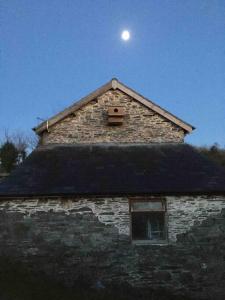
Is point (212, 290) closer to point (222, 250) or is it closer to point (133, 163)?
point (222, 250)

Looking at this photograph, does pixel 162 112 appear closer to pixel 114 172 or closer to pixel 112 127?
pixel 112 127

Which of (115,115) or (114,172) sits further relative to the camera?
(115,115)

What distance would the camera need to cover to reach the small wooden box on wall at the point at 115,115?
1641cm

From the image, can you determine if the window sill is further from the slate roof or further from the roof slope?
the roof slope

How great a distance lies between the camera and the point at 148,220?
1372 centimetres

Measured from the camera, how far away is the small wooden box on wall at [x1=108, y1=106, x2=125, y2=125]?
16406 mm

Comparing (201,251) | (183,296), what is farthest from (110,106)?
(183,296)

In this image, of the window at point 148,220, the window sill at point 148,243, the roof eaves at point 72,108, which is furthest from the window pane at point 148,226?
the roof eaves at point 72,108

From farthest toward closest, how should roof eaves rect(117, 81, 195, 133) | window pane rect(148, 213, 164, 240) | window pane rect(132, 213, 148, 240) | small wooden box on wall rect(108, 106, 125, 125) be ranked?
1. roof eaves rect(117, 81, 195, 133)
2. small wooden box on wall rect(108, 106, 125, 125)
3. window pane rect(132, 213, 148, 240)
4. window pane rect(148, 213, 164, 240)

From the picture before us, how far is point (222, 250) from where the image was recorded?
1280 centimetres

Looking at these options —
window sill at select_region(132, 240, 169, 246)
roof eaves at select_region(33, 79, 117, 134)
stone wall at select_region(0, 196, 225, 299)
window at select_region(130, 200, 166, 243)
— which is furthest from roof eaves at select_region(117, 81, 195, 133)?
window sill at select_region(132, 240, 169, 246)

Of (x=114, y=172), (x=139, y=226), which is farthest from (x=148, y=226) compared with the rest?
(x=114, y=172)

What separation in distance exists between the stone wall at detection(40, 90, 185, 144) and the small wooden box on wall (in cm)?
24

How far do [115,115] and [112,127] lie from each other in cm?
56
